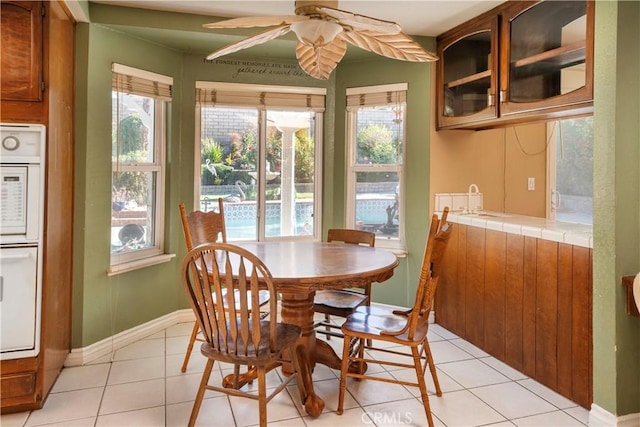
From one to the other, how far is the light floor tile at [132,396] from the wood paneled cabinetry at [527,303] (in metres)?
2.10

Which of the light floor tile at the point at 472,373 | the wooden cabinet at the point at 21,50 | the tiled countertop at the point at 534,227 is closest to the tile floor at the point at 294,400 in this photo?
the light floor tile at the point at 472,373

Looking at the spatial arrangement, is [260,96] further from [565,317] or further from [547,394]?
[547,394]

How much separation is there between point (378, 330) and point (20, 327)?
1.80 m

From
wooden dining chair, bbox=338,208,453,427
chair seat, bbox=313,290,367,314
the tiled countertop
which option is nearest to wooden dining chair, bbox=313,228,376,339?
chair seat, bbox=313,290,367,314

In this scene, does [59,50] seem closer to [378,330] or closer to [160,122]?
[160,122]

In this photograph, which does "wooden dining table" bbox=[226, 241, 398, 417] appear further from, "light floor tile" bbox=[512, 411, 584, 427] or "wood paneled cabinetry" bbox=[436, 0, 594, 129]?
"wood paneled cabinetry" bbox=[436, 0, 594, 129]

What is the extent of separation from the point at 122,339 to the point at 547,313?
277 centimetres

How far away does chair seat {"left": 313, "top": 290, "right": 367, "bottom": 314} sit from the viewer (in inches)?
105

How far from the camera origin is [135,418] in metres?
2.17

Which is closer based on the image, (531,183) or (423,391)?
(423,391)

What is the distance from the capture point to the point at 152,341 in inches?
127

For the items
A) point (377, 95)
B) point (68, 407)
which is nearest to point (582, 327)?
point (377, 95)

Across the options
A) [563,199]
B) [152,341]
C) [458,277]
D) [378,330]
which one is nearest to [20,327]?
[152,341]

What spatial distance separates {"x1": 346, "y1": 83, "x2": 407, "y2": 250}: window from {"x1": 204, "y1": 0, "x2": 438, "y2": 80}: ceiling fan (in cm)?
139
